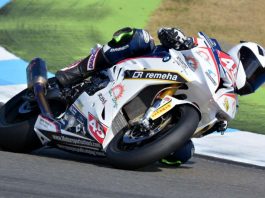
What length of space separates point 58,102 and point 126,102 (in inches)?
29.7

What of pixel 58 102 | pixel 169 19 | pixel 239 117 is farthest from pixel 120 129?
pixel 169 19

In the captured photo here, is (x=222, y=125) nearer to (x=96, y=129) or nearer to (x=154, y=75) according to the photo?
(x=154, y=75)

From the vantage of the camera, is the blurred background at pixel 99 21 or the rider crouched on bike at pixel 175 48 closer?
the rider crouched on bike at pixel 175 48

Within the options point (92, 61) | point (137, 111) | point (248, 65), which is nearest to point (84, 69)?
point (92, 61)

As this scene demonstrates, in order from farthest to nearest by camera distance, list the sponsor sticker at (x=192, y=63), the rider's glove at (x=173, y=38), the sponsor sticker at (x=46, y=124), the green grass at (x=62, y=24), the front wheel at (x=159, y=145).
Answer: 1. the green grass at (x=62, y=24)
2. the sponsor sticker at (x=46, y=124)
3. the rider's glove at (x=173, y=38)
4. the sponsor sticker at (x=192, y=63)
5. the front wheel at (x=159, y=145)

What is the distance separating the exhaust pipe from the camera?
7762mm

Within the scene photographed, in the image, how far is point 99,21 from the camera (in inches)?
569

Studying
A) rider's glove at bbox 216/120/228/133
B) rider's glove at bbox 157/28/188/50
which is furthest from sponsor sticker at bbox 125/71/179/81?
rider's glove at bbox 216/120/228/133

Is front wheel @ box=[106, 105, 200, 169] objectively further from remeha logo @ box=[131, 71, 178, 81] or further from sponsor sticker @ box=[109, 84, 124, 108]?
sponsor sticker @ box=[109, 84, 124, 108]

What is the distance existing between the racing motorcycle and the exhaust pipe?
0.01m

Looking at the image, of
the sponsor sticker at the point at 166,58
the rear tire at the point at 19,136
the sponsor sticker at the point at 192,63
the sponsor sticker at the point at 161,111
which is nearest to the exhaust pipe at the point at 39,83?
the rear tire at the point at 19,136

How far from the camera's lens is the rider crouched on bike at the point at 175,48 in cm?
750

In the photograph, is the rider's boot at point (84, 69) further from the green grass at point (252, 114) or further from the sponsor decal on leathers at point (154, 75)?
the green grass at point (252, 114)

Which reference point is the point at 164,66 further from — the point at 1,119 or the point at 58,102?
the point at 1,119
